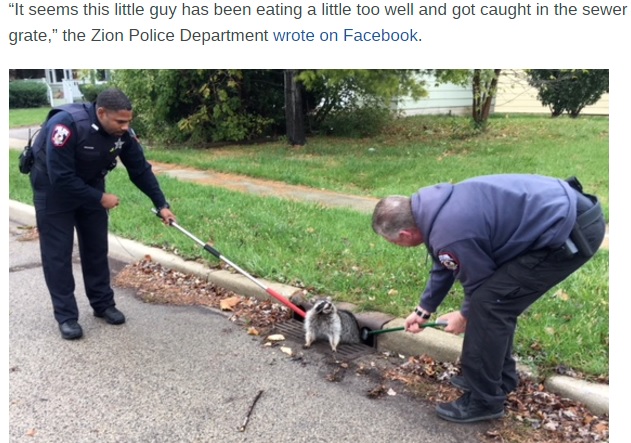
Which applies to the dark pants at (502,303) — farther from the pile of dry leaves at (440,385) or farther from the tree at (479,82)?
the tree at (479,82)

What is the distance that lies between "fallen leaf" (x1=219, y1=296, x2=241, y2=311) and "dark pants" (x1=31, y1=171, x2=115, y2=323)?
86cm

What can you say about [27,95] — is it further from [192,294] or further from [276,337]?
[276,337]

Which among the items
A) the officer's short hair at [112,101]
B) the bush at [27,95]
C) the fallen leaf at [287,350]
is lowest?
the fallen leaf at [287,350]

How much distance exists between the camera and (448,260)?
2846mm

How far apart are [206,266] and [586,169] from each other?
6.24 meters

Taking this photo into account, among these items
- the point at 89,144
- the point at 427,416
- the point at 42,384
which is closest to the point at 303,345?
the point at 427,416

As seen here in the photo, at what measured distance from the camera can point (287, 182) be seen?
9.41m

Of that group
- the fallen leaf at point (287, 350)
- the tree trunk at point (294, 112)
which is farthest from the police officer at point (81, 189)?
the tree trunk at point (294, 112)

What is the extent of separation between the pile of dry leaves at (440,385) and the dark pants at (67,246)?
1.91 feet

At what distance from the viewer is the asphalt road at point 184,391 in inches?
124

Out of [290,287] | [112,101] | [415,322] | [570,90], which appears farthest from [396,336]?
[570,90]

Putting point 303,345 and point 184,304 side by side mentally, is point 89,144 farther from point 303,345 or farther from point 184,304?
point 303,345

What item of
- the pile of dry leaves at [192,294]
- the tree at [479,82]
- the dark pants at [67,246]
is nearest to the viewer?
the dark pants at [67,246]
